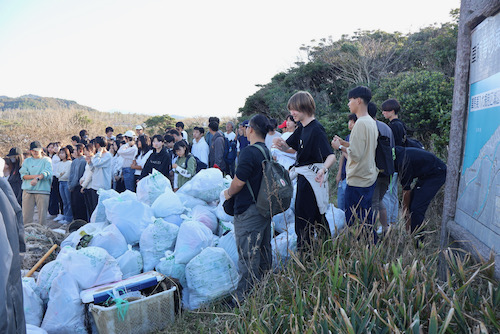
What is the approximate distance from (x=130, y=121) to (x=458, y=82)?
41452mm

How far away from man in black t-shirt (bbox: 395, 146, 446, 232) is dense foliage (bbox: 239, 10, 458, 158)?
8.37ft

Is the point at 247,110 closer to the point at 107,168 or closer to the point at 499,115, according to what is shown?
the point at 107,168

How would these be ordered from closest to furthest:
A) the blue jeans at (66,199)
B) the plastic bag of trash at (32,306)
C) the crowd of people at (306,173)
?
the plastic bag of trash at (32,306)
the crowd of people at (306,173)
the blue jeans at (66,199)

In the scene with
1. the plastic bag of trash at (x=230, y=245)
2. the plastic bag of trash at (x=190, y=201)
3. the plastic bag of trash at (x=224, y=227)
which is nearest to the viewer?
the plastic bag of trash at (x=230, y=245)

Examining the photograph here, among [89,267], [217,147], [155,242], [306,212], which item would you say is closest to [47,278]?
[89,267]

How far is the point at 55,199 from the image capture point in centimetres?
747

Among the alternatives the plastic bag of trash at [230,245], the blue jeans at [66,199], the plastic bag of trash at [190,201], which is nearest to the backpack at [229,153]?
the blue jeans at [66,199]

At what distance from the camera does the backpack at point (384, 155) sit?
11.0ft

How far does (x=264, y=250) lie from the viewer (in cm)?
312

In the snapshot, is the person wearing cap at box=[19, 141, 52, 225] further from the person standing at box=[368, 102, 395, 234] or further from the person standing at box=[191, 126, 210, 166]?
the person standing at box=[368, 102, 395, 234]

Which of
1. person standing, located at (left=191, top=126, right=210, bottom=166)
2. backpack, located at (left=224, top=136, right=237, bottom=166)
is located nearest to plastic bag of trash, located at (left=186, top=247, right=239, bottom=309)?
person standing, located at (left=191, top=126, right=210, bottom=166)

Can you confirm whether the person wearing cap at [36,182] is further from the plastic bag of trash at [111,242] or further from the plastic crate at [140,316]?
the plastic crate at [140,316]

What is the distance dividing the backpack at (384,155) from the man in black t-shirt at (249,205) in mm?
1142

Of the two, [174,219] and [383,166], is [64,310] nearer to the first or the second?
[174,219]
